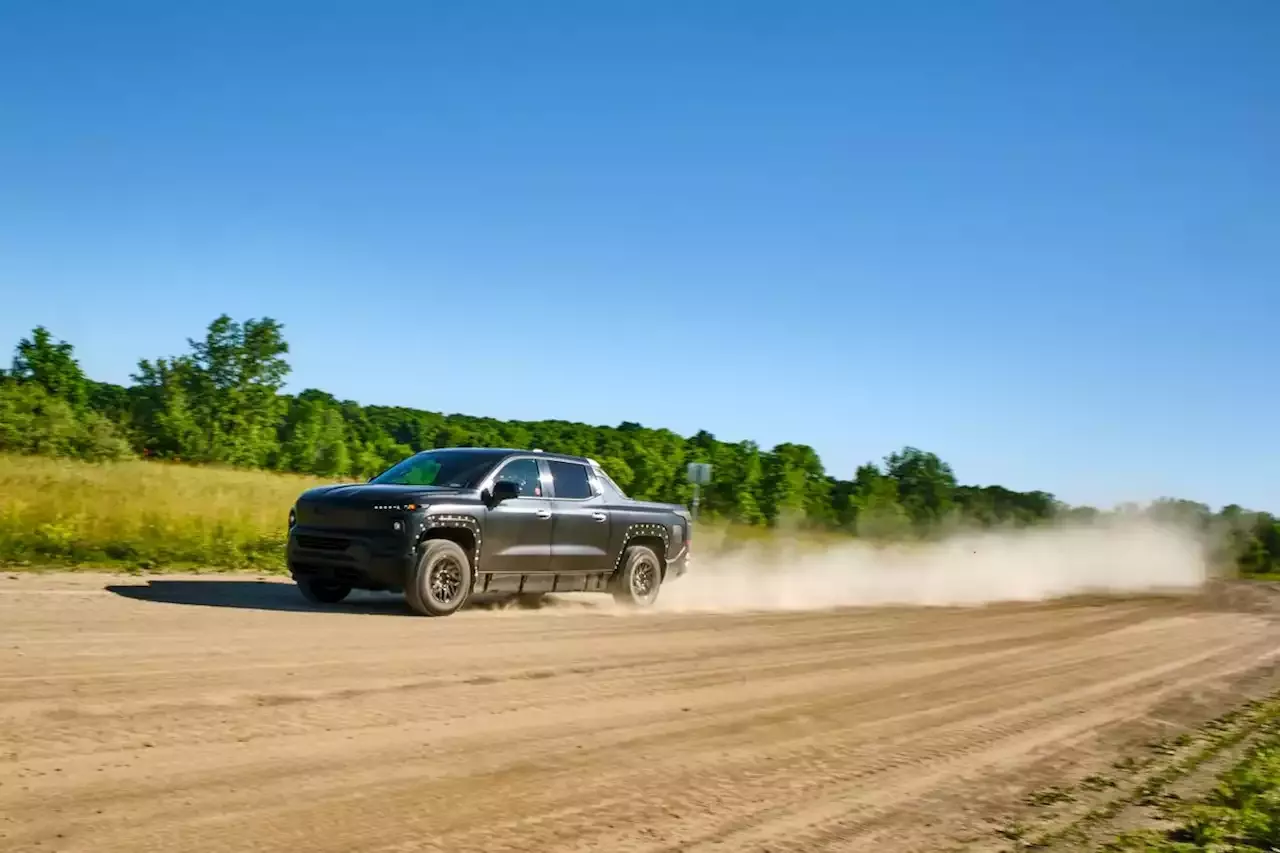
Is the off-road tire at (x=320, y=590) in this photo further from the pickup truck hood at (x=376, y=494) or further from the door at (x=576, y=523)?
the door at (x=576, y=523)

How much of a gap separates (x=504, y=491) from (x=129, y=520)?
8.71 m

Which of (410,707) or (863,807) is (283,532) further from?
(863,807)

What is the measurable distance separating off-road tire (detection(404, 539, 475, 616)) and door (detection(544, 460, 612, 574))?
59.8 inches

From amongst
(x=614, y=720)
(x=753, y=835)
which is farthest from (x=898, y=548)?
(x=753, y=835)

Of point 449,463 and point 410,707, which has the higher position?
point 449,463

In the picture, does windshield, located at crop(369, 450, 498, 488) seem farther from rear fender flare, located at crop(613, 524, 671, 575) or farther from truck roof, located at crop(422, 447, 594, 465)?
rear fender flare, located at crop(613, 524, 671, 575)

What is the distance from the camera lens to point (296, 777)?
5090mm

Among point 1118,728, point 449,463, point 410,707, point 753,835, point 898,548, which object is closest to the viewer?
point 753,835

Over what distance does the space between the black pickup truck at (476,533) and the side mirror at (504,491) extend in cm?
1

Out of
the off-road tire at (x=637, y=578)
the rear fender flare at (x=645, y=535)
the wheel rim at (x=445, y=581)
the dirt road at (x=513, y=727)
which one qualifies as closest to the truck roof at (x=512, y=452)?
the rear fender flare at (x=645, y=535)

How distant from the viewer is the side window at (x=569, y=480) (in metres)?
13.9

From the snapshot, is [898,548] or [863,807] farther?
[898,548]

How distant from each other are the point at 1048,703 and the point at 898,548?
24.2 meters

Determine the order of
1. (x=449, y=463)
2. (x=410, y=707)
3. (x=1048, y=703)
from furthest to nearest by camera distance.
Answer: (x=449, y=463) < (x=1048, y=703) < (x=410, y=707)
